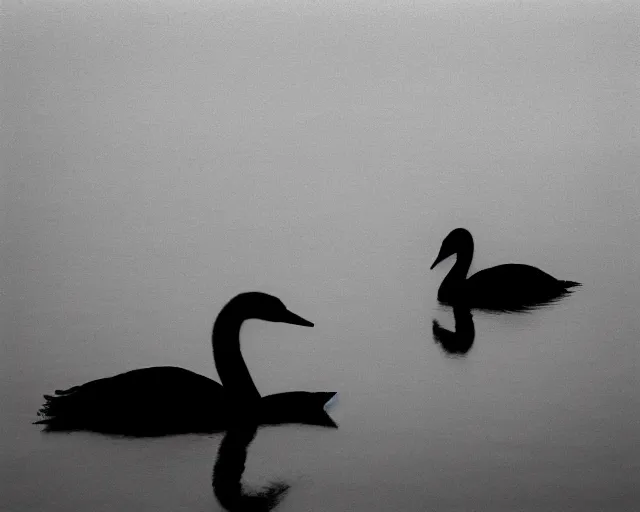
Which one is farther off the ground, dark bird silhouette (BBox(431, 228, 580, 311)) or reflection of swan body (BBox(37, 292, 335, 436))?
dark bird silhouette (BBox(431, 228, 580, 311))

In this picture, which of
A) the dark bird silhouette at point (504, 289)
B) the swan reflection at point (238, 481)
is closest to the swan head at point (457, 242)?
the dark bird silhouette at point (504, 289)

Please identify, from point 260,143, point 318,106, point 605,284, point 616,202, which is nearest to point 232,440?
point 605,284

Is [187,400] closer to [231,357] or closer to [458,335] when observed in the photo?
[231,357]

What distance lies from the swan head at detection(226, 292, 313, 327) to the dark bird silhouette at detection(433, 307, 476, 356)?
221 cm

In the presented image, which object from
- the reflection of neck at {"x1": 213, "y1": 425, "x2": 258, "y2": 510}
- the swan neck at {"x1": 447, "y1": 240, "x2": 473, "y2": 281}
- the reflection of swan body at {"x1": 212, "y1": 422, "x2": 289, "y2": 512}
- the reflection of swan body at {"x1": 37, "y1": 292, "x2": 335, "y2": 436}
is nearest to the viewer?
the reflection of swan body at {"x1": 212, "y1": 422, "x2": 289, "y2": 512}

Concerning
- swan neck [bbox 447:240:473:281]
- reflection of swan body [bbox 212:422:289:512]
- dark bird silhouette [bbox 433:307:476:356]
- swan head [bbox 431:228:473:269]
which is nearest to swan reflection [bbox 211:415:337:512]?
reflection of swan body [bbox 212:422:289:512]

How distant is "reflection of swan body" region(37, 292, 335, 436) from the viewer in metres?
7.36

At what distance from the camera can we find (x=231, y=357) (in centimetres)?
758

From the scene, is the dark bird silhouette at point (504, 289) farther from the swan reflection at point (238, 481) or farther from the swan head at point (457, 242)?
the swan reflection at point (238, 481)

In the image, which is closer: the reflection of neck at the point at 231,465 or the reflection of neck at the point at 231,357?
the reflection of neck at the point at 231,465

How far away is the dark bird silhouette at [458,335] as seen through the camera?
31.7 feet

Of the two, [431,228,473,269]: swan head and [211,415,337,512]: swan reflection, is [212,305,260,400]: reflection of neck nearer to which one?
[211,415,337,512]: swan reflection

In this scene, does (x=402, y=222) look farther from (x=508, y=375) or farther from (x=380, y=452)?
(x=380, y=452)

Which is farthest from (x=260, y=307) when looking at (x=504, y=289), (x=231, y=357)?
(x=504, y=289)
